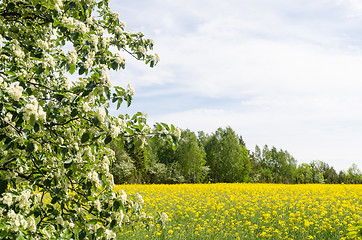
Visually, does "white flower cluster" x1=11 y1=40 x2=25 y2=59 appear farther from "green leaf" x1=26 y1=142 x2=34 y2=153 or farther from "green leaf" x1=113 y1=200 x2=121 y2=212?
"green leaf" x1=113 y1=200 x2=121 y2=212

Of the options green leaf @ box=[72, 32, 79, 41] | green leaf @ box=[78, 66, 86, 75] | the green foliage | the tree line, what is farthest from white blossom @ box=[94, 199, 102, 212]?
the green foliage

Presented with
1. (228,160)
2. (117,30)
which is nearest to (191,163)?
(228,160)

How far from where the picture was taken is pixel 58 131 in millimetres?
3926

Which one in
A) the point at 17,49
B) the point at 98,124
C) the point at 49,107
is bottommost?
the point at 98,124

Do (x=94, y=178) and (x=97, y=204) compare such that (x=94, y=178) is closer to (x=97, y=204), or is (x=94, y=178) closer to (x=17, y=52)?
(x=97, y=204)

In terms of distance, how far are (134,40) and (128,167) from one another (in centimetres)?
3864

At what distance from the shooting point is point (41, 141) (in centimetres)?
339

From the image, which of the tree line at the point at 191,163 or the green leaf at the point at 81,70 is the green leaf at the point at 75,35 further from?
the tree line at the point at 191,163

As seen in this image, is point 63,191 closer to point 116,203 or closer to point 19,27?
point 116,203

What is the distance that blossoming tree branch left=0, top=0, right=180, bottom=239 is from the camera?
2814 mm

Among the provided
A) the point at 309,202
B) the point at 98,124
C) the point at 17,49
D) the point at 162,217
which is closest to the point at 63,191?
the point at 98,124

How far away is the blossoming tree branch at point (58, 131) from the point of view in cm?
281

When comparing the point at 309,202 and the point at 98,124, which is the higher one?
the point at 98,124

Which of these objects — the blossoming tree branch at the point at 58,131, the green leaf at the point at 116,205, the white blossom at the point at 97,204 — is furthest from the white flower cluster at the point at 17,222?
the green leaf at the point at 116,205
